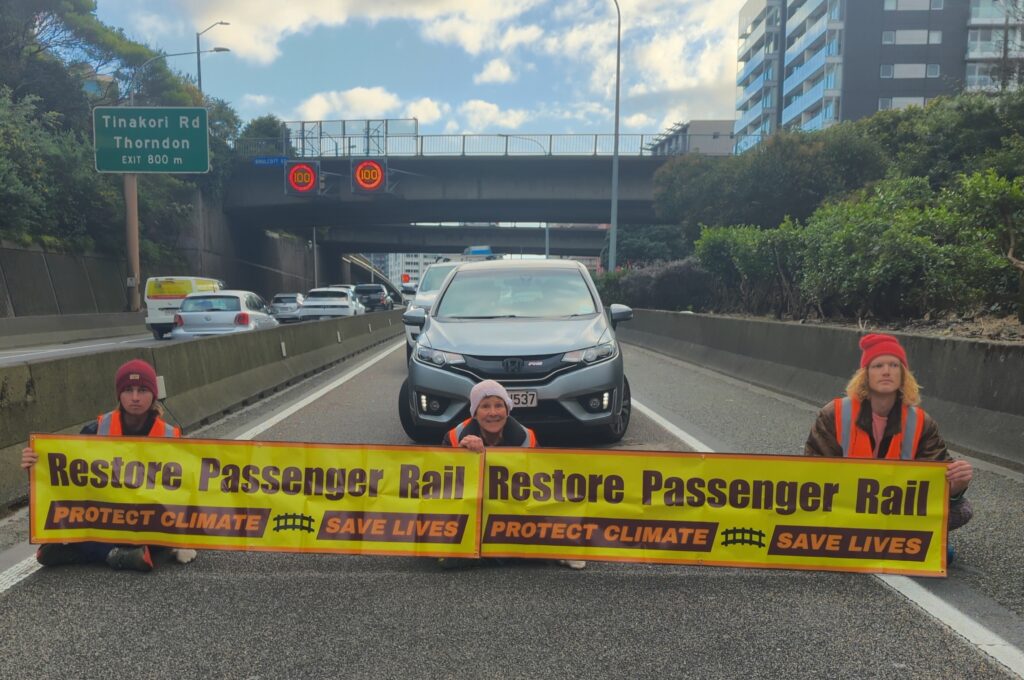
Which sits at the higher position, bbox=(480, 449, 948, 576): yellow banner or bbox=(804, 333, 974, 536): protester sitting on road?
bbox=(804, 333, 974, 536): protester sitting on road

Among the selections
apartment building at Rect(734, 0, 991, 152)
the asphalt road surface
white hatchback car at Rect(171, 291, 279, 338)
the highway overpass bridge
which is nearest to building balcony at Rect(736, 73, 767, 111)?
apartment building at Rect(734, 0, 991, 152)

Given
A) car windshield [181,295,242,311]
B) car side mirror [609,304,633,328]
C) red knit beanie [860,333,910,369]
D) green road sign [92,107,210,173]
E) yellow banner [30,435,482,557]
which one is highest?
green road sign [92,107,210,173]

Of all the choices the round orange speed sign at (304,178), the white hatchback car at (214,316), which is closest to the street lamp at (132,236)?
the round orange speed sign at (304,178)

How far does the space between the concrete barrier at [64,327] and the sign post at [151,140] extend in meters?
5.12

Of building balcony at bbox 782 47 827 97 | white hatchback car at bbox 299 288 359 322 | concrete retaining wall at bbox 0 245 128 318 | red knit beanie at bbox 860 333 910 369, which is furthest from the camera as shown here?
building balcony at bbox 782 47 827 97

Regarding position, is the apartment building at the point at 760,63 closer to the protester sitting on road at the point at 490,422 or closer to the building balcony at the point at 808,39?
the building balcony at the point at 808,39

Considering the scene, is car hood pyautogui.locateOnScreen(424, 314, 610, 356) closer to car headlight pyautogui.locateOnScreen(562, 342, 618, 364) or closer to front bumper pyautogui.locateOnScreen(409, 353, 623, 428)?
car headlight pyautogui.locateOnScreen(562, 342, 618, 364)

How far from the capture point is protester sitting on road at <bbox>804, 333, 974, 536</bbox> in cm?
433

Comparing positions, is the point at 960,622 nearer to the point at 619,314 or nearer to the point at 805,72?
the point at 619,314

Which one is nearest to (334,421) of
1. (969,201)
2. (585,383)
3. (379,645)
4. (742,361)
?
(585,383)

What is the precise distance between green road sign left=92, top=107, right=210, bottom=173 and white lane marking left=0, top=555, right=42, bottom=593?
25.7 meters

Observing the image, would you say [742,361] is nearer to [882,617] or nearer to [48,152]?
[882,617]

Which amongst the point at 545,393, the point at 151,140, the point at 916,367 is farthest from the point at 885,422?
the point at 151,140

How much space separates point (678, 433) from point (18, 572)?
5.72 meters
